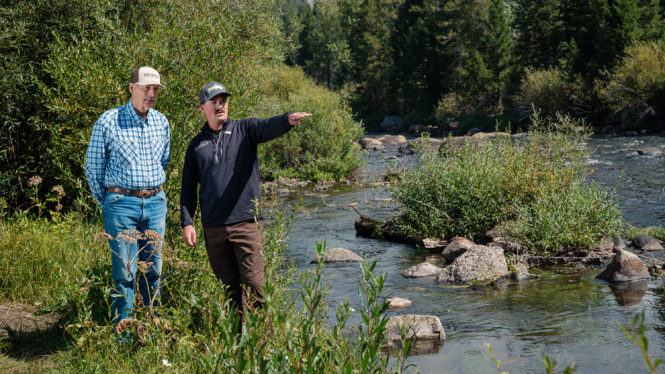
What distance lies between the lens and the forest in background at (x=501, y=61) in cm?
3556

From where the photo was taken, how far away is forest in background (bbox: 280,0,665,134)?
35562 millimetres

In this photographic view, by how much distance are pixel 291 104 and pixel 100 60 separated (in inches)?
718

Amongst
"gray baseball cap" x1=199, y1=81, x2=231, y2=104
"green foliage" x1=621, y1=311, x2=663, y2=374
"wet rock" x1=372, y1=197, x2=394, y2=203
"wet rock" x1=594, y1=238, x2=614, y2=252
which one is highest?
"gray baseball cap" x1=199, y1=81, x2=231, y2=104

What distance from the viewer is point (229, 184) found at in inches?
186

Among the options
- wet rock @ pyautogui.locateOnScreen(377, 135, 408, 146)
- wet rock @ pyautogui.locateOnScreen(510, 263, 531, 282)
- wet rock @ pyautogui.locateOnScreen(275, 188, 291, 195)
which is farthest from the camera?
wet rock @ pyautogui.locateOnScreen(377, 135, 408, 146)

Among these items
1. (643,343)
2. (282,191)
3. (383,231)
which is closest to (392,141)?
(282,191)

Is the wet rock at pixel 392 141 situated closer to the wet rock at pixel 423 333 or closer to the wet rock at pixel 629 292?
the wet rock at pixel 629 292

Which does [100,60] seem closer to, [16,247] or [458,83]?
[16,247]

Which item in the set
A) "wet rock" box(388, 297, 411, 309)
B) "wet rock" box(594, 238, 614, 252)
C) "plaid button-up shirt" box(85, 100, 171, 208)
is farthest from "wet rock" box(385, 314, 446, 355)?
"wet rock" box(594, 238, 614, 252)

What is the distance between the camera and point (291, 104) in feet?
86.6

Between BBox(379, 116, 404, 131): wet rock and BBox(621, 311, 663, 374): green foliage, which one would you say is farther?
BBox(379, 116, 404, 131): wet rock

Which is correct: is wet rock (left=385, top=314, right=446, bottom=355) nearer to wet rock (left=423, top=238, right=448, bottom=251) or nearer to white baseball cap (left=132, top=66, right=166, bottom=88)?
white baseball cap (left=132, top=66, right=166, bottom=88)

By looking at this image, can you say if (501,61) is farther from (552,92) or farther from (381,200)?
(381,200)

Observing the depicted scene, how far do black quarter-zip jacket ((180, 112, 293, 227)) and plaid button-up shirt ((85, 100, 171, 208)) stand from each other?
443 mm
